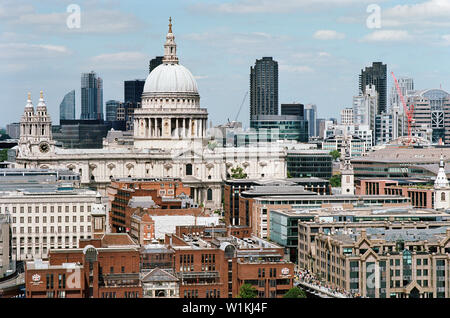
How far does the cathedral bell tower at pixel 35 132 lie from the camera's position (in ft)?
454

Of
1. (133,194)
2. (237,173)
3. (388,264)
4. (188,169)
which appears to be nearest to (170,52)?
(188,169)

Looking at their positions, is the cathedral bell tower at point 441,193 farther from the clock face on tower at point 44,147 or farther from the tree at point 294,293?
the clock face on tower at point 44,147

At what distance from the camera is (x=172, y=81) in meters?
156

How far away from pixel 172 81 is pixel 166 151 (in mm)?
12448

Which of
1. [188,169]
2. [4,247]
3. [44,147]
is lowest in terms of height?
[4,247]

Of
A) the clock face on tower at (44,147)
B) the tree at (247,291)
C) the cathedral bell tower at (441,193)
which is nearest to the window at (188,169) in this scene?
the clock face on tower at (44,147)

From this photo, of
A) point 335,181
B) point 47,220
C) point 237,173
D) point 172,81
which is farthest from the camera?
point 172,81

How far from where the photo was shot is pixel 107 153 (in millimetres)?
144125

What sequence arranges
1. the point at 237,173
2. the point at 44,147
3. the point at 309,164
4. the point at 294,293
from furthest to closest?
the point at 309,164 → the point at 237,173 → the point at 44,147 → the point at 294,293

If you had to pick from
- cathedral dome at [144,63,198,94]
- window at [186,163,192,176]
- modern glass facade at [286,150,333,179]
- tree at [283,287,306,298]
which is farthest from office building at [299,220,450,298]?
cathedral dome at [144,63,198,94]

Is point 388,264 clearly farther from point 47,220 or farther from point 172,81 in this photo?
point 172,81
